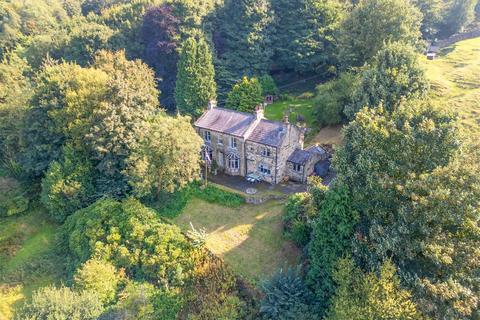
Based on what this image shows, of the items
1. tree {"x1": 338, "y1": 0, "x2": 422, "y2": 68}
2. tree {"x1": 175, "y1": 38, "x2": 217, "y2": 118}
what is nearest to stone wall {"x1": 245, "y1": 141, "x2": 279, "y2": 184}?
tree {"x1": 175, "y1": 38, "x2": 217, "y2": 118}

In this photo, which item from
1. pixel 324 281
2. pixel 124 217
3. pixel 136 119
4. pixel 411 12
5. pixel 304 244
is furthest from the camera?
pixel 411 12

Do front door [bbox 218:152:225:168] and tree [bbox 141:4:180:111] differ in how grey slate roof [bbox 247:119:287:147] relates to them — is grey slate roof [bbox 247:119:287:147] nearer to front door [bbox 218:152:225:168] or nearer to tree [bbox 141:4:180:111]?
front door [bbox 218:152:225:168]

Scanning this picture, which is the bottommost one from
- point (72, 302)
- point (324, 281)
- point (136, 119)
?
point (72, 302)

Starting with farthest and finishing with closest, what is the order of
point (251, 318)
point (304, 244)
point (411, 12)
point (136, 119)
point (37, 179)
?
point (411, 12), point (37, 179), point (136, 119), point (304, 244), point (251, 318)

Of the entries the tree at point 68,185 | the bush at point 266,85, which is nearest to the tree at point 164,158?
the tree at point 68,185

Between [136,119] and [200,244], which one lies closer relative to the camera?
[200,244]

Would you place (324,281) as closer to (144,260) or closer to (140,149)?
(144,260)

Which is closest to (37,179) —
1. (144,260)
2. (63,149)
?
(63,149)
